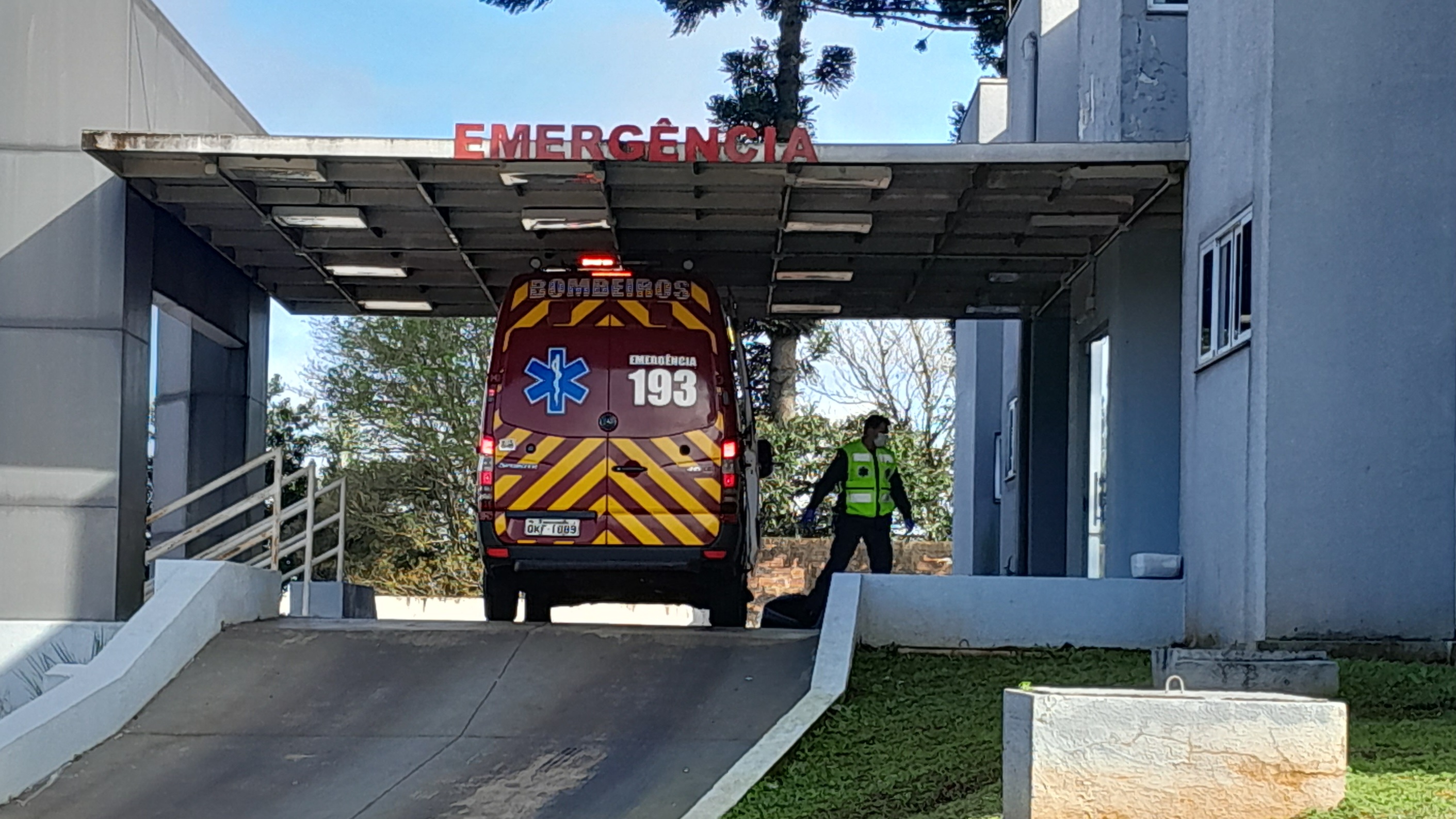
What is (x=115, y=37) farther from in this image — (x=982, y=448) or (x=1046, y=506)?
(x=982, y=448)

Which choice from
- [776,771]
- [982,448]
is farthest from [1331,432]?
[982,448]

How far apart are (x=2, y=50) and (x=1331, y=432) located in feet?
31.3

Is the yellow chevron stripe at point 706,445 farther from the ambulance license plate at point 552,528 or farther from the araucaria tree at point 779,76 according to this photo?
the araucaria tree at point 779,76

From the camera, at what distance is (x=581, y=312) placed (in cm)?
1267

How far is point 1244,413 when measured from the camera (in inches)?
432

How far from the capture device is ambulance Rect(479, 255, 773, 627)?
12.5 meters

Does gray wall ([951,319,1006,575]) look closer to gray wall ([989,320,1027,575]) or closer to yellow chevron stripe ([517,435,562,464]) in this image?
gray wall ([989,320,1027,575])

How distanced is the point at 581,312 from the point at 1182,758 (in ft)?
22.2

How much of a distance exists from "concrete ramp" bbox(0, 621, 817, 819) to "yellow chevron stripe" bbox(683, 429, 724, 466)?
3.89ft

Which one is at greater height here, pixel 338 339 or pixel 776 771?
pixel 338 339

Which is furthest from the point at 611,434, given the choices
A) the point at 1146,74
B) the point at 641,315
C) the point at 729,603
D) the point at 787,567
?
the point at 787,567

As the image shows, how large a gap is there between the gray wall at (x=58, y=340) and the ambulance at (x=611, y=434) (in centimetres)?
290

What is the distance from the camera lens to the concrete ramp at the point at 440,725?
8.91m

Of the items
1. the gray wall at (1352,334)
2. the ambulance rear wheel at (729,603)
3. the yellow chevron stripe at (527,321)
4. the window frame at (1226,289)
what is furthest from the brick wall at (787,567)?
the gray wall at (1352,334)
